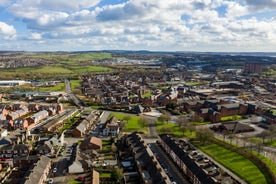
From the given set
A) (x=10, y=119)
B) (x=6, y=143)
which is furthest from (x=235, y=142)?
(x=10, y=119)

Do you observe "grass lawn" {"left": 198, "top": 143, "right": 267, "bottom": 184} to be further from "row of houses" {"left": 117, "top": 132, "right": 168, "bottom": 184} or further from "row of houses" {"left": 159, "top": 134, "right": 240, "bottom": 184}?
"row of houses" {"left": 117, "top": 132, "right": 168, "bottom": 184}

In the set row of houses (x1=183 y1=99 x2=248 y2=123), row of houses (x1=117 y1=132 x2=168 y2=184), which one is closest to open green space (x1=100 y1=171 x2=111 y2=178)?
row of houses (x1=117 y1=132 x2=168 y2=184)

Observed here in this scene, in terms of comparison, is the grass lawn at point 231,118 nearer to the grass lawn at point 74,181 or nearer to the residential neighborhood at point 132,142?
the residential neighborhood at point 132,142

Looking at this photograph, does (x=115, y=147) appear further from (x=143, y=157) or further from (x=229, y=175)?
(x=229, y=175)

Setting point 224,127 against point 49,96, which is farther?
point 49,96

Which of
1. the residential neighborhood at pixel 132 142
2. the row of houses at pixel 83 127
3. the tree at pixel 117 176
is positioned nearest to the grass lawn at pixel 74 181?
the residential neighborhood at pixel 132 142

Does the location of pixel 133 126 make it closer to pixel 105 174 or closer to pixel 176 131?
pixel 176 131
